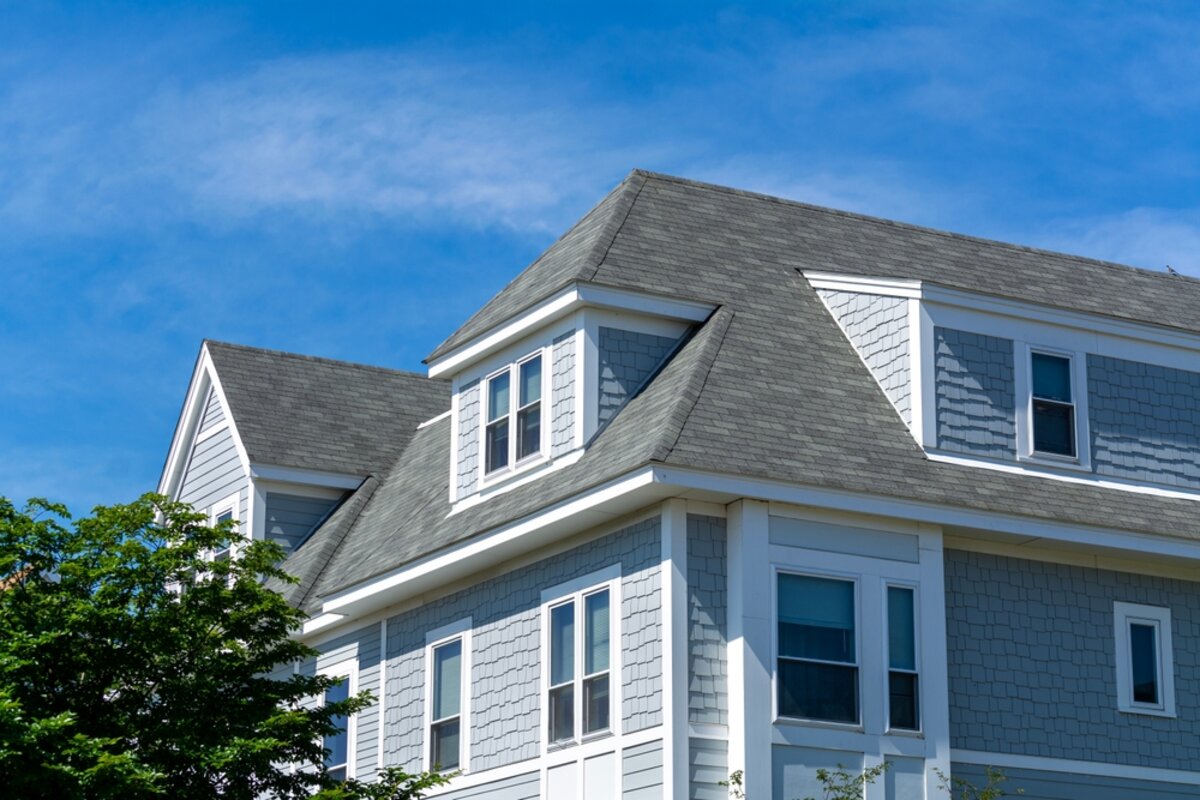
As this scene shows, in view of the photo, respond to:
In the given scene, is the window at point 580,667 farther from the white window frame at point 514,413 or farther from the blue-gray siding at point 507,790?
the white window frame at point 514,413

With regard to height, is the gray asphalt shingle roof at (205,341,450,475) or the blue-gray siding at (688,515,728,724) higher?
the gray asphalt shingle roof at (205,341,450,475)

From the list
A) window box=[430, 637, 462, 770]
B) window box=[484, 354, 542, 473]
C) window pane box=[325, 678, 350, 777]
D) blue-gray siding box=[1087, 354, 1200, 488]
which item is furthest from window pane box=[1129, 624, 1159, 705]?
window pane box=[325, 678, 350, 777]

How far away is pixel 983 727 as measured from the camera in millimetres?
22016

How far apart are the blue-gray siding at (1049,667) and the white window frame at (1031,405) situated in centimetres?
135

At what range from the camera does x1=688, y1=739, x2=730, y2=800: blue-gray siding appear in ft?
66.7

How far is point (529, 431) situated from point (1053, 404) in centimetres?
658

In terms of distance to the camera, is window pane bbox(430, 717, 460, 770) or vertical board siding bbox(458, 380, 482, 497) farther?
vertical board siding bbox(458, 380, 482, 497)

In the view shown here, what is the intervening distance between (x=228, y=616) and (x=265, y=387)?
39.6 ft

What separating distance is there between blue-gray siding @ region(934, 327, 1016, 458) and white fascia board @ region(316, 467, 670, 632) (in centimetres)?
421

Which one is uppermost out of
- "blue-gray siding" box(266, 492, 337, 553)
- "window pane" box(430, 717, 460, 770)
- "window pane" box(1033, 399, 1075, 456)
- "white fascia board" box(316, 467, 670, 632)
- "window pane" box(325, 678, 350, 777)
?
"blue-gray siding" box(266, 492, 337, 553)

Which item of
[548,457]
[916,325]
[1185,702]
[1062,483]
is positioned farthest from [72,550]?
[1185,702]

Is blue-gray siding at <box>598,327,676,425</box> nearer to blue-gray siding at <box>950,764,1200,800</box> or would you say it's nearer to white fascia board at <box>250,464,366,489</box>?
blue-gray siding at <box>950,764,1200,800</box>

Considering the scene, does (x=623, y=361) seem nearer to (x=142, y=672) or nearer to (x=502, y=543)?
(x=502, y=543)

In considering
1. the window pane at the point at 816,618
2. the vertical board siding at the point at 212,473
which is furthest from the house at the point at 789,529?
the vertical board siding at the point at 212,473
